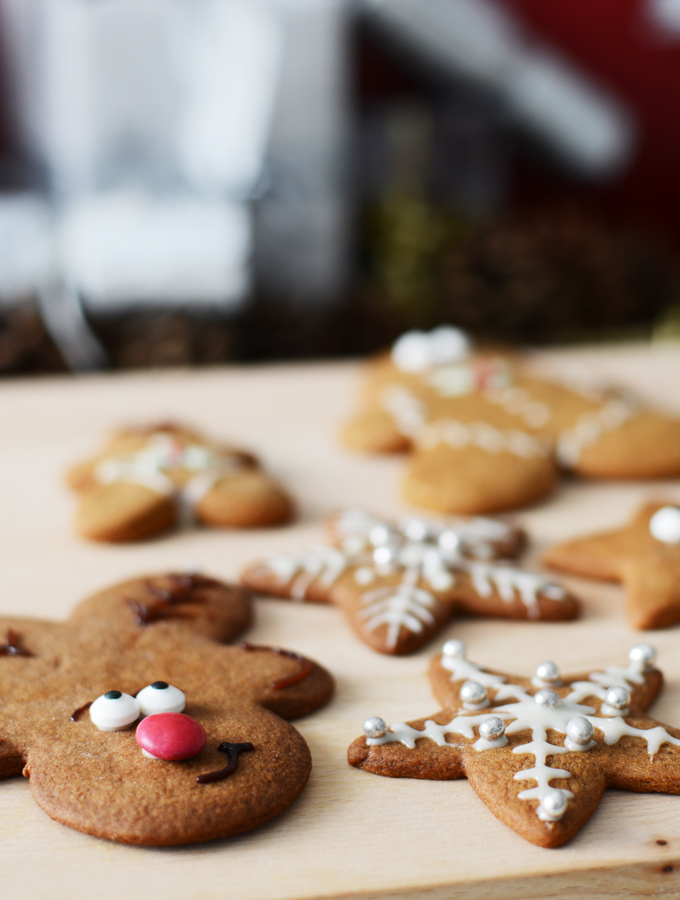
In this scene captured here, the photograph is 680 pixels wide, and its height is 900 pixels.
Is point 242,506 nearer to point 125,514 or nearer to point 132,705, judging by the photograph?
point 125,514

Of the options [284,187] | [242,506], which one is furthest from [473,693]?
[284,187]

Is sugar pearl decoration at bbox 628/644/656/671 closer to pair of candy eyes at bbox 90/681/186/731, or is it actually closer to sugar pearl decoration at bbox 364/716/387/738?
sugar pearl decoration at bbox 364/716/387/738

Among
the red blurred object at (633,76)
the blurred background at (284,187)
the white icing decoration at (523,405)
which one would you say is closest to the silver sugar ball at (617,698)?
the white icing decoration at (523,405)

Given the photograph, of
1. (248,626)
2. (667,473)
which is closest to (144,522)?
(248,626)

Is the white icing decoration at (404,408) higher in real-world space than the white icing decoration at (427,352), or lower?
lower

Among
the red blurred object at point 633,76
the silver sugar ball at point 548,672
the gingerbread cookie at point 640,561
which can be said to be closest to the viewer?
the silver sugar ball at point 548,672

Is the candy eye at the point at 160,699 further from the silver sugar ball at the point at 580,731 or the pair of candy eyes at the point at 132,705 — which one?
the silver sugar ball at the point at 580,731

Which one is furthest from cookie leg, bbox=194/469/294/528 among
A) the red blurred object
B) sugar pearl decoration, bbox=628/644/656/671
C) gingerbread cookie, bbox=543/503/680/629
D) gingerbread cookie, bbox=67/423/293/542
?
the red blurred object
